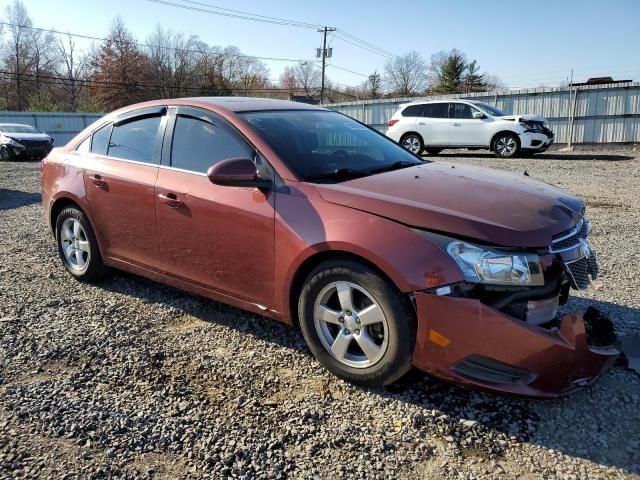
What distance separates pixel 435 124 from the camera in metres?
16.5

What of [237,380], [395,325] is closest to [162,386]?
[237,380]

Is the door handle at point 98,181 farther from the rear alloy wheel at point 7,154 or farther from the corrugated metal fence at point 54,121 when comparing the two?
the corrugated metal fence at point 54,121

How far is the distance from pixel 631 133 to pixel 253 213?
1956 centimetres

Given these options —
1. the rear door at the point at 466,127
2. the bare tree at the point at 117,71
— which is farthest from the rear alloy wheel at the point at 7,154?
the bare tree at the point at 117,71

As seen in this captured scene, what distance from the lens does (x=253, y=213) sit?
324cm

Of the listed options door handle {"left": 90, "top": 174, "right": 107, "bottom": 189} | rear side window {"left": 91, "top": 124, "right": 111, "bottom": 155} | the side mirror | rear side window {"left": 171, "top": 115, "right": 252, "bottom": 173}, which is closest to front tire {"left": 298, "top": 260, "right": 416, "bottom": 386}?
the side mirror

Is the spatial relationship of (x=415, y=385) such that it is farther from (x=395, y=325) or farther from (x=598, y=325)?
(x=598, y=325)

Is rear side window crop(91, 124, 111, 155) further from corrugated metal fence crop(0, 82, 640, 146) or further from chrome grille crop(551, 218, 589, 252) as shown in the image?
corrugated metal fence crop(0, 82, 640, 146)

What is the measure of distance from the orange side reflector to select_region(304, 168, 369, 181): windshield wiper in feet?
3.77

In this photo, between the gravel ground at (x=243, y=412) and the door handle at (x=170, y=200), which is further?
the door handle at (x=170, y=200)

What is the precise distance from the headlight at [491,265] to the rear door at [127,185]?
2.32m

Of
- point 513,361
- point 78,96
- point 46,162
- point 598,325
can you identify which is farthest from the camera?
point 78,96

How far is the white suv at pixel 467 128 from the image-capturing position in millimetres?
15383

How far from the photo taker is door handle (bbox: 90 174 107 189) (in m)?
4.25
